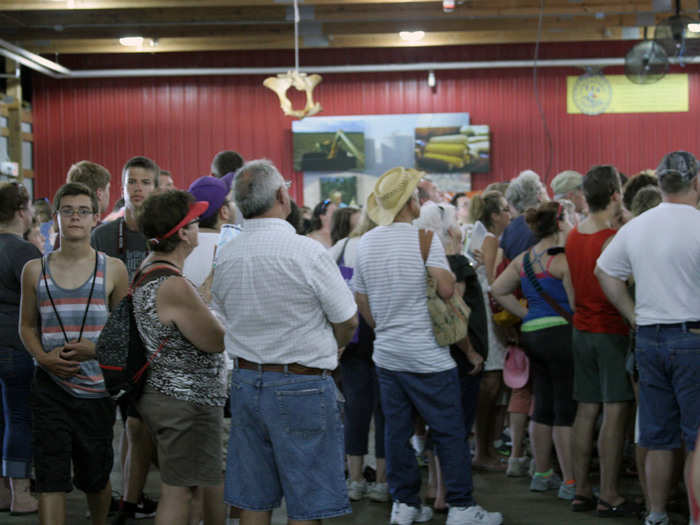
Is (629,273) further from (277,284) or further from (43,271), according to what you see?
(43,271)

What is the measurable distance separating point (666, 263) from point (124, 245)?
2.39 meters

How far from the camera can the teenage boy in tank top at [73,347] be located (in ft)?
10.6

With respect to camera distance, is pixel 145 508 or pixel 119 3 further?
pixel 119 3

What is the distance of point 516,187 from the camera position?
5133mm

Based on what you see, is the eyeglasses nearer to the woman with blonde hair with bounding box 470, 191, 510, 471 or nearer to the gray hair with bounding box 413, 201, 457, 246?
the gray hair with bounding box 413, 201, 457, 246

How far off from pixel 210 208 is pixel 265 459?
1.28 metres

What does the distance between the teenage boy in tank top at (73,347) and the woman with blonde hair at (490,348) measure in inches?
88.2

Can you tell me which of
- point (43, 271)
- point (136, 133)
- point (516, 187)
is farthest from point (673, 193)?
point (136, 133)

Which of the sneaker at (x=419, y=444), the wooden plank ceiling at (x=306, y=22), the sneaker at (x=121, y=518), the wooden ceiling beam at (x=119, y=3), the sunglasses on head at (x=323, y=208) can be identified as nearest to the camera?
the sneaker at (x=121, y=518)

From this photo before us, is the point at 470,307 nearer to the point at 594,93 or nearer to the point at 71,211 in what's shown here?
the point at 71,211

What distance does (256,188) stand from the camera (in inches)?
108

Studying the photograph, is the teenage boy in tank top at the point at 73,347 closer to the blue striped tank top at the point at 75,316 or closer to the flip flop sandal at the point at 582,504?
the blue striped tank top at the point at 75,316

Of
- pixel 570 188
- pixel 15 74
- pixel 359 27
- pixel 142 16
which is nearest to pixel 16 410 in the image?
pixel 570 188

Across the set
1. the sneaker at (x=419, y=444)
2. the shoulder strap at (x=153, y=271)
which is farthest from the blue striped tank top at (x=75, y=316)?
the sneaker at (x=419, y=444)
